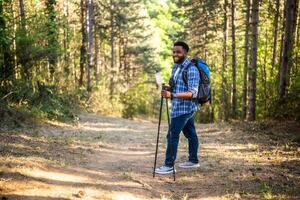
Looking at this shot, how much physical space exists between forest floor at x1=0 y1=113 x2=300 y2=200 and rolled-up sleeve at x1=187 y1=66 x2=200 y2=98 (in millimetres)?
1628

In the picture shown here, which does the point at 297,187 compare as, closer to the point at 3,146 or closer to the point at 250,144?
the point at 250,144

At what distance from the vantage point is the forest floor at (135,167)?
21.8ft

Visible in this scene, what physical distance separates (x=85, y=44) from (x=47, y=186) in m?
21.9

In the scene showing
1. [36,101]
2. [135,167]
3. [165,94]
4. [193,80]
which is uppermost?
[193,80]

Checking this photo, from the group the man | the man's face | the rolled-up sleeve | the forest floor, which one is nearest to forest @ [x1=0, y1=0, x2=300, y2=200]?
the forest floor

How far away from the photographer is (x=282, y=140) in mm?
11477

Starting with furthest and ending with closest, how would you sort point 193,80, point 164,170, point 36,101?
point 36,101 → point 164,170 → point 193,80

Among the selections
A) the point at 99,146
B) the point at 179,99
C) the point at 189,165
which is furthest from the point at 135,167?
the point at 99,146

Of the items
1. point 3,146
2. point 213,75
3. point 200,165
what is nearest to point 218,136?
point 200,165

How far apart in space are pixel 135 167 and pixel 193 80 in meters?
2.31

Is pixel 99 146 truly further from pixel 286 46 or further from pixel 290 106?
pixel 286 46

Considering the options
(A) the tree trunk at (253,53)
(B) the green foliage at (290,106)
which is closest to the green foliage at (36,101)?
(A) the tree trunk at (253,53)

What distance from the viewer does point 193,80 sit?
7965 mm

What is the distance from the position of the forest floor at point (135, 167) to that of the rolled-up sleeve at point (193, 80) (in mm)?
1628
